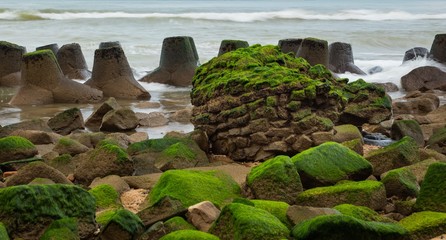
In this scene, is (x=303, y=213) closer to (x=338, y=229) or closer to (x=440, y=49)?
(x=338, y=229)

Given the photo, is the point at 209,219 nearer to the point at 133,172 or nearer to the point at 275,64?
the point at 133,172

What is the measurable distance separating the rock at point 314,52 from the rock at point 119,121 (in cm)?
490

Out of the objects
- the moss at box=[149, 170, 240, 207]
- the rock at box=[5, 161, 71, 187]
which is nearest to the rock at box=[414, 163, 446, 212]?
the moss at box=[149, 170, 240, 207]

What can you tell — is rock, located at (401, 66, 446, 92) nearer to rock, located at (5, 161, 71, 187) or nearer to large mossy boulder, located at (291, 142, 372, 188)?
large mossy boulder, located at (291, 142, 372, 188)

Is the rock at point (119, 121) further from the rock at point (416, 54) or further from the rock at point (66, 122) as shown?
the rock at point (416, 54)

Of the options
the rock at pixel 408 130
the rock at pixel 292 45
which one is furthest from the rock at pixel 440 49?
the rock at pixel 408 130

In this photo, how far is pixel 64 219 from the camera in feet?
12.2

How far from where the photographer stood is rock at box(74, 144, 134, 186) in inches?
210

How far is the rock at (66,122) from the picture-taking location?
26.6 feet

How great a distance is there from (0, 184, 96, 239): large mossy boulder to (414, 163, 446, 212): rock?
2.00 meters

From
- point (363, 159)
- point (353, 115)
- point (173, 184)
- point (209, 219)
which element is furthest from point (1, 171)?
point (353, 115)

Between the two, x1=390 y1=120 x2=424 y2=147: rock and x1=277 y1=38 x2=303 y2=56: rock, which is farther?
x1=277 y1=38 x2=303 y2=56: rock

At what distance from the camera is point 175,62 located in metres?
13.3

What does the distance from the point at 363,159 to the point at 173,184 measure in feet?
4.74
